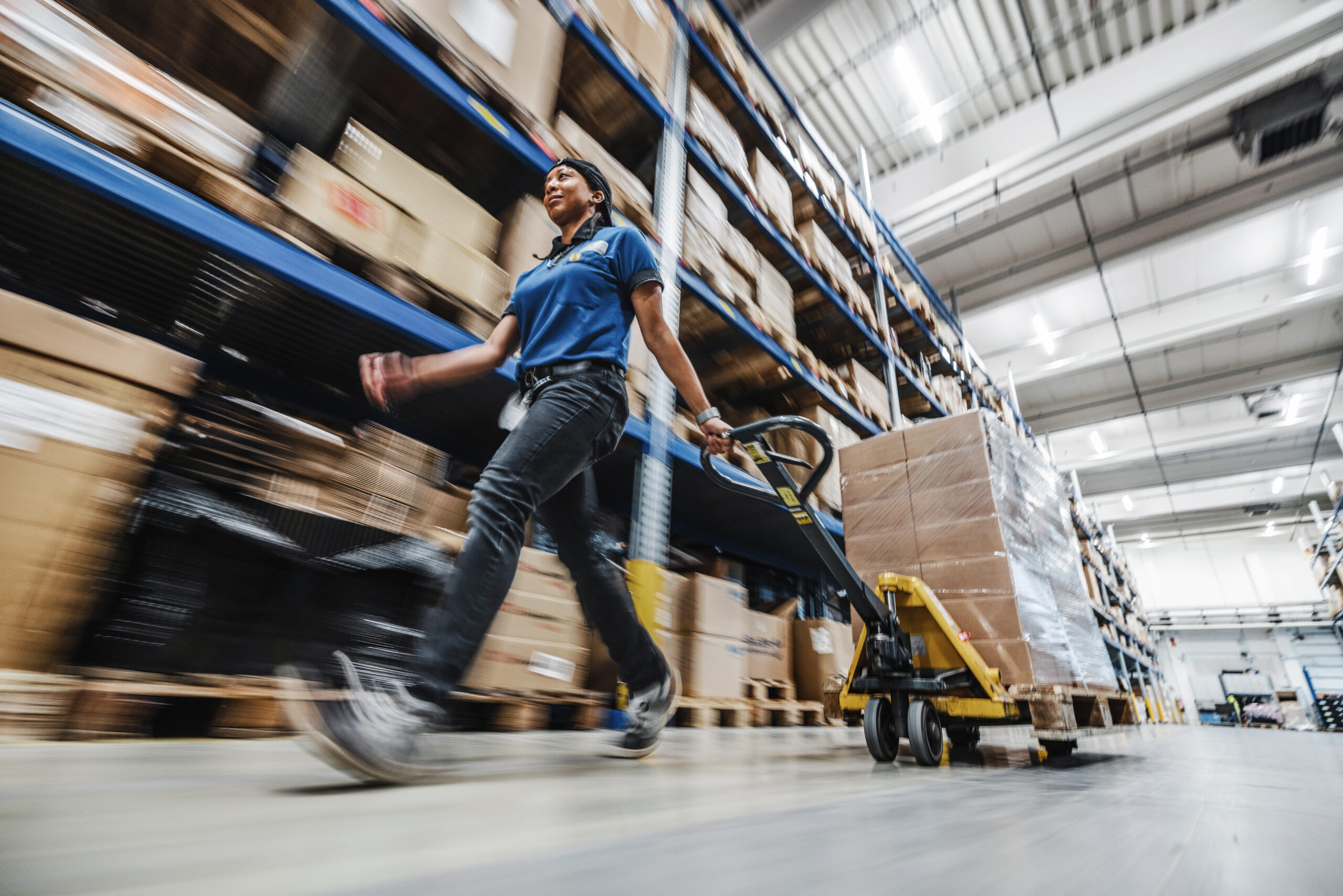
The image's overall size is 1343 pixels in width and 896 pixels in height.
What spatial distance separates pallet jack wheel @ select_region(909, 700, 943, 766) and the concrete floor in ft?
1.80

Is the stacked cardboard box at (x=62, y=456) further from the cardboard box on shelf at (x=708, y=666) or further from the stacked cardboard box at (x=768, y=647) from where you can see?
the stacked cardboard box at (x=768, y=647)

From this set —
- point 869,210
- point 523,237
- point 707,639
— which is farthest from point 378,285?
point 869,210

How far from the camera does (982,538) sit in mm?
2420

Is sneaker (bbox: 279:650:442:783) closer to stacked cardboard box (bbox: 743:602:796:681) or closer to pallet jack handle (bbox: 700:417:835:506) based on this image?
pallet jack handle (bbox: 700:417:835:506)

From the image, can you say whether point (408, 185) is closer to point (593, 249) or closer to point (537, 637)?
point (593, 249)

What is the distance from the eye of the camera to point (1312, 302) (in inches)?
345

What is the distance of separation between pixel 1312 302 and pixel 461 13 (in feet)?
41.5

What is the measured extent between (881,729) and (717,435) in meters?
1.20

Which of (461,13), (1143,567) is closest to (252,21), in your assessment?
(461,13)

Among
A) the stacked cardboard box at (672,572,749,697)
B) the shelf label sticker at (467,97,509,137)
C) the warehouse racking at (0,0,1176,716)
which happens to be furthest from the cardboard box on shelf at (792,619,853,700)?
the shelf label sticker at (467,97,509,137)

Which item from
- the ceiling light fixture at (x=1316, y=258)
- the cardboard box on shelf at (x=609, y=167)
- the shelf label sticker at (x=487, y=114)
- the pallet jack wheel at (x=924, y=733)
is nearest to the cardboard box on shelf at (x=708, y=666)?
the pallet jack wheel at (x=924, y=733)

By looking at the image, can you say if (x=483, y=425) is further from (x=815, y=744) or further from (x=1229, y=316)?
(x=1229, y=316)

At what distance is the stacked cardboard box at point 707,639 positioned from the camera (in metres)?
2.78

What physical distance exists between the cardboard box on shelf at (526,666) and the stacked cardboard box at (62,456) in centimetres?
97
